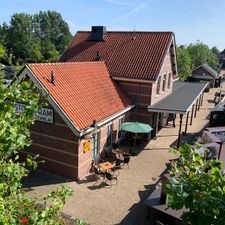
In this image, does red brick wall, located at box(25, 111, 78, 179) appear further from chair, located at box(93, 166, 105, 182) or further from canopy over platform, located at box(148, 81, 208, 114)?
canopy over platform, located at box(148, 81, 208, 114)

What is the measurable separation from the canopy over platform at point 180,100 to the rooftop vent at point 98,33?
7503mm

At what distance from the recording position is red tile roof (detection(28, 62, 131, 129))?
12.0 m

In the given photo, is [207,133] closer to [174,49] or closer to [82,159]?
[82,159]

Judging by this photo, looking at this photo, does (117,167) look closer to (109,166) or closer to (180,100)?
(109,166)

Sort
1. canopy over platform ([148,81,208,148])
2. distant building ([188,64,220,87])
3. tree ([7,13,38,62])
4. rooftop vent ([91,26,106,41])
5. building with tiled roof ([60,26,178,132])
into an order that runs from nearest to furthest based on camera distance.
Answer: canopy over platform ([148,81,208,148]) < building with tiled roof ([60,26,178,132]) < rooftop vent ([91,26,106,41]) < distant building ([188,64,220,87]) < tree ([7,13,38,62])

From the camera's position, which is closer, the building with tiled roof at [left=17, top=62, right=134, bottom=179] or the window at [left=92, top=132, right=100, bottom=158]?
the building with tiled roof at [left=17, top=62, right=134, bottom=179]

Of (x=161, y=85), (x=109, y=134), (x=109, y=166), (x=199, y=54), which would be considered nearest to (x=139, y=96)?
(x=161, y=85)

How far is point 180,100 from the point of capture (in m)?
19.1

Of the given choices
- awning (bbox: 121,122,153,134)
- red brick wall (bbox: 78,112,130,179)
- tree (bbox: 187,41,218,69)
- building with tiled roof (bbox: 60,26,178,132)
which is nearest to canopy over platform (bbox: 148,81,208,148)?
building with tiled roof (bbox: 60,26,178,132)

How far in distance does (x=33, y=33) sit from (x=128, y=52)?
180 ft

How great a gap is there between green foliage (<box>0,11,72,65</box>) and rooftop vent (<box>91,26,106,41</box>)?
26558 mm

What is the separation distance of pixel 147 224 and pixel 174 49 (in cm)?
1444

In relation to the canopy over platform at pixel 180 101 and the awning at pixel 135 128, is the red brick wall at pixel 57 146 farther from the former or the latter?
the canopy over platform at pixel 180 101

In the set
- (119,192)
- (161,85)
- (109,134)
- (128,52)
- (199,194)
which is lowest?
(119,192)
